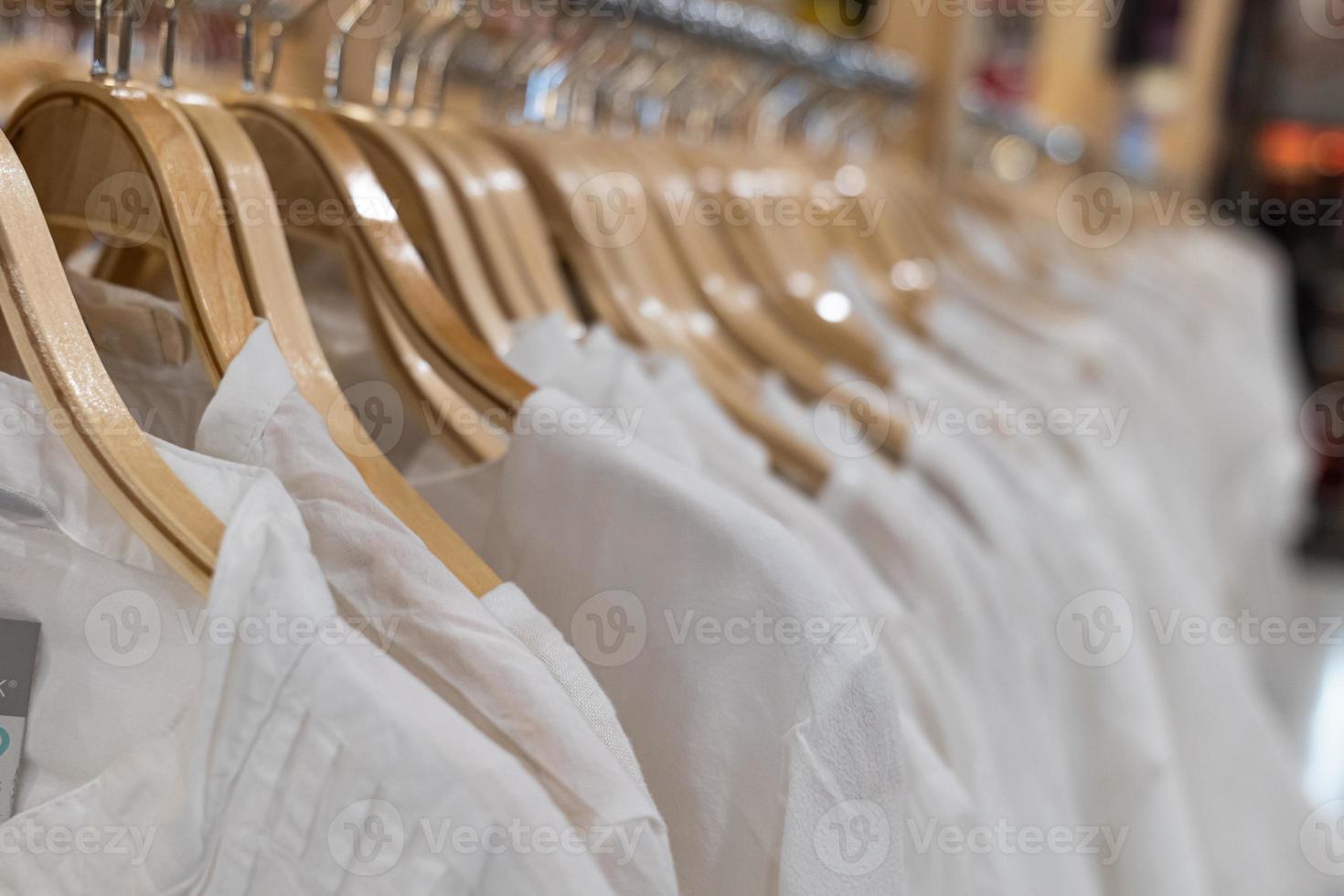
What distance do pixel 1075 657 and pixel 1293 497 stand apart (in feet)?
7.32

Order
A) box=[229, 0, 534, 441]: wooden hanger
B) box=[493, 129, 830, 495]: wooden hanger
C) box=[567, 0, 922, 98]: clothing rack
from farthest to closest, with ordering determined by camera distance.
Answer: box=[567, 0, 922, 98]: clothing rack, box=[493, 129, 830, 495]: wooden hanger, box=[229, 0, 534, 441]: wooden hanger

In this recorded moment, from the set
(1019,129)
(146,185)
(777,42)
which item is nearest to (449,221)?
(146,185)

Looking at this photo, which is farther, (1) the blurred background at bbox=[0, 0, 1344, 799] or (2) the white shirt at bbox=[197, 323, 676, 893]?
(1) the blurred background at bbox=[0, 0, 1344, 799]

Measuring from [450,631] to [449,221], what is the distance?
34 centimetres

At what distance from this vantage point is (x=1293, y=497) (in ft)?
9.46

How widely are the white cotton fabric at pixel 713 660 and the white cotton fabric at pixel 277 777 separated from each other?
14 cm

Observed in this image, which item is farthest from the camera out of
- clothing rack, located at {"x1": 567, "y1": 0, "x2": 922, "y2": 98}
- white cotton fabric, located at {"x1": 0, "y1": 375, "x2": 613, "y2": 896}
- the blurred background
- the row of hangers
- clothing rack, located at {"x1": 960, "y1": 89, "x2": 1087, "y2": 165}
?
clothing rack, located at {"x1": 960, "y1": 89, "x2": 1087, "y2": 165}

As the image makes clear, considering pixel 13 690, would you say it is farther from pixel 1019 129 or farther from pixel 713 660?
pixel 1019 129

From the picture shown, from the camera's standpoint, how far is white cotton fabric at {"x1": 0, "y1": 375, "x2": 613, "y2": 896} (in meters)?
0.42

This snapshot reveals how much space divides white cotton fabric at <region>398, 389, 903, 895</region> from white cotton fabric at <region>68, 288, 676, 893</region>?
84 mm

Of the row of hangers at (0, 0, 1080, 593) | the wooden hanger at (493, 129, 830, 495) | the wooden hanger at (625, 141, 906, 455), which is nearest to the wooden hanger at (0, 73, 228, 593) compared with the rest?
the row of hangers at (0, 0, 1080, 593)

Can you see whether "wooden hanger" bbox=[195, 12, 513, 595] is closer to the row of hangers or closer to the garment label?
the row of hangers

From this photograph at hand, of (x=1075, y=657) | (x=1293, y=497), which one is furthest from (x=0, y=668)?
(x=1293, y=497)

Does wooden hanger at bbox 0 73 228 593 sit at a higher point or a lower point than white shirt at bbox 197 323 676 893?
higher
